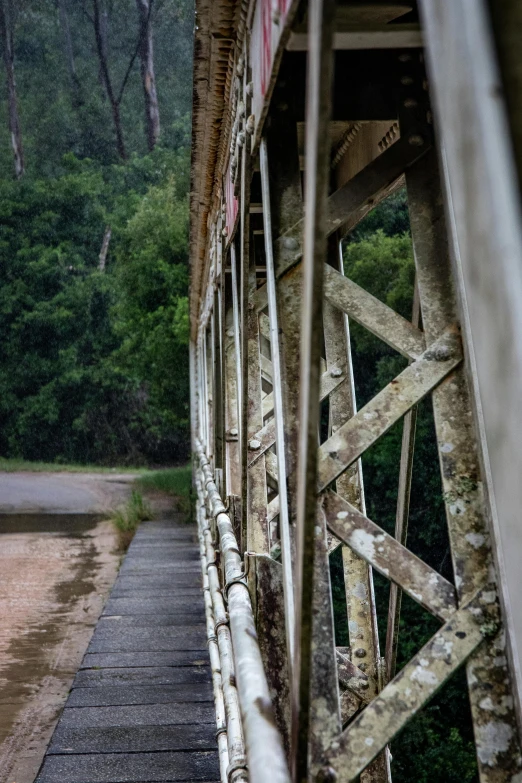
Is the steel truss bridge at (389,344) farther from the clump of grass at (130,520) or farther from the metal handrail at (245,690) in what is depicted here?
the clump of grass at (130,520)

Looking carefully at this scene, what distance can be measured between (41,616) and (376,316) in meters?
7.11

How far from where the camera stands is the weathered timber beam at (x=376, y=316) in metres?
1.97

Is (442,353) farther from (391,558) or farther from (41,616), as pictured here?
(41,616)

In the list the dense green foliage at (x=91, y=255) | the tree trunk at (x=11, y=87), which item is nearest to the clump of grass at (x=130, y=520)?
the dense green foliage at (x=91, y=255)

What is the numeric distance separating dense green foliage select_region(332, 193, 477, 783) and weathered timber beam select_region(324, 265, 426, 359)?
802cm

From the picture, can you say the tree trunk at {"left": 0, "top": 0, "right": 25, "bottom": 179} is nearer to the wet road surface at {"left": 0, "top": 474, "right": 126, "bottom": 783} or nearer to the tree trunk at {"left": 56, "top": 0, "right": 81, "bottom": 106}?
the tree trunk at {"left": 56, "top": 0, "right": 81, "bottom": 106}

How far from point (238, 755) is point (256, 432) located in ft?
5.50

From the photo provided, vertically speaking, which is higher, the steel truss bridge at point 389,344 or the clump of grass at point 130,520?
the steel truss bridge at point 389,344

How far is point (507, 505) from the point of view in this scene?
3.47 feet

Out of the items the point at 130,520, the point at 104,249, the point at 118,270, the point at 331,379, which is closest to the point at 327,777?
the point at 331,379

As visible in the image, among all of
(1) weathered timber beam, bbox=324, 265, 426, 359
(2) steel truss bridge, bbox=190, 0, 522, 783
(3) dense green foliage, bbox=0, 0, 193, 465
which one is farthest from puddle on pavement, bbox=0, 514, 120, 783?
(3) dense green foliage, bbox=0, 0, 193, 465

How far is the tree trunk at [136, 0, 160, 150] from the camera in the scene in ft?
126

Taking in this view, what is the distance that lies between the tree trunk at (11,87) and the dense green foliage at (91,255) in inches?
25.3

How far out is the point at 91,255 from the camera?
111ft
